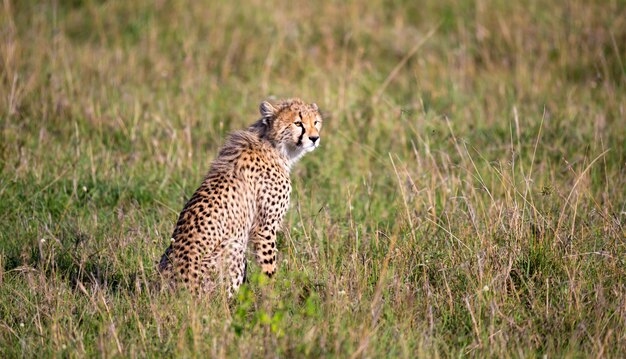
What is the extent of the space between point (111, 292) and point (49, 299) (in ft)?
1.12

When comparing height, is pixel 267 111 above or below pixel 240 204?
above

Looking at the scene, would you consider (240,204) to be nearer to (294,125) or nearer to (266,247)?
(266,247)

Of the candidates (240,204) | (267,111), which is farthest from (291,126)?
(240,204)

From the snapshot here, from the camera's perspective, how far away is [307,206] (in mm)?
5461

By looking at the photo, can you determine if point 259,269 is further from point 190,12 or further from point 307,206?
point 190,12

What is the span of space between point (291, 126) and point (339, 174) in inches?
52.7

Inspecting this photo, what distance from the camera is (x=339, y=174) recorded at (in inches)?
236

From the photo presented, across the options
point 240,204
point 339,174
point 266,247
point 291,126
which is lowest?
point 339,174

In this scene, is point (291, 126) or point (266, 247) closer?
point (266, 247)

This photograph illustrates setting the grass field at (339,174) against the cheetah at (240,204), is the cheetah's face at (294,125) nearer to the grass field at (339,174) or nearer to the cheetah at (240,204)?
the cheetah at (240,204)

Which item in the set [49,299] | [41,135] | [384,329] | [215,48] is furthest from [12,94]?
[384,329]

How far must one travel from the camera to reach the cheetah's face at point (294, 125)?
469 cm

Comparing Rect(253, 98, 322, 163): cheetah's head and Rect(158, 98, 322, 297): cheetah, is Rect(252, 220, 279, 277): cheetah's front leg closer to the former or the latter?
Rect(158, 98, 322, 297): cheetah

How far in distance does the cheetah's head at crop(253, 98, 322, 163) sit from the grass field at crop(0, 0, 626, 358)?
0.36 meters
